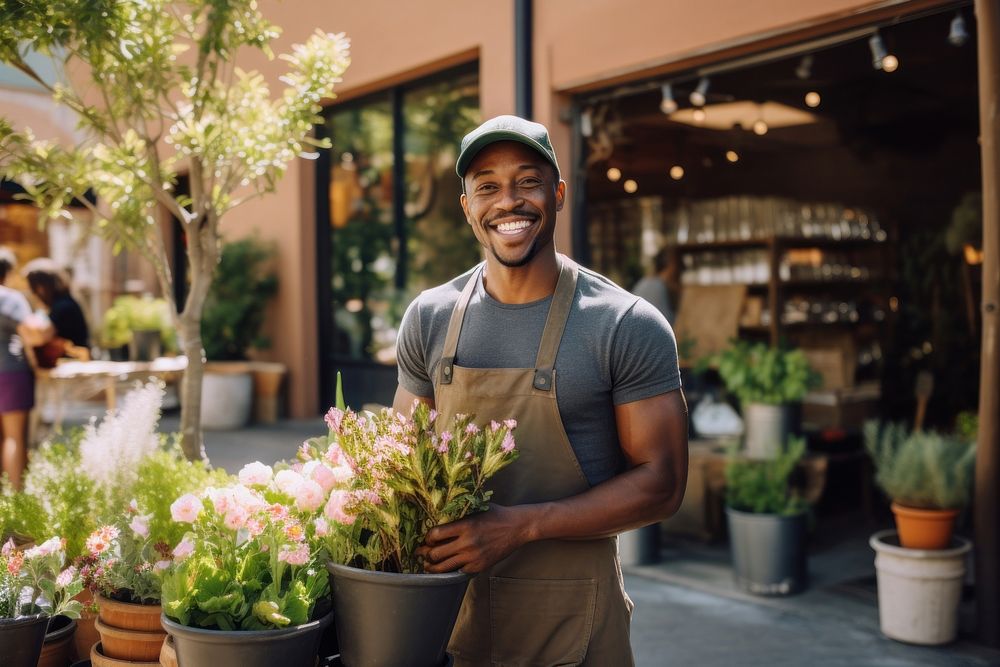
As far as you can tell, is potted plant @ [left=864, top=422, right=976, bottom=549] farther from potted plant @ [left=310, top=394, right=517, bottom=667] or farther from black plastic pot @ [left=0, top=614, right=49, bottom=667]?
black plastic pot @ [left=0, top=614, right=49, bottom=667]

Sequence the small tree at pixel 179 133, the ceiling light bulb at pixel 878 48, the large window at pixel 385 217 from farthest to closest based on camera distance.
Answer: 1. the large window at pixel 385 217
2. the ceiling light bulb at pixel 878 48
3. the small tree at pixel 179 133

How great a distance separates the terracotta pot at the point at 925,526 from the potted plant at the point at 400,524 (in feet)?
11.2

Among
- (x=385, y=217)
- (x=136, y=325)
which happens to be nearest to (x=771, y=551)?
(x=385, y=217)

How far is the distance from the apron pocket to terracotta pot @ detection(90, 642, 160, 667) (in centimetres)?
71

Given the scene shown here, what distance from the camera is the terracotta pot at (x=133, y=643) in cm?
191

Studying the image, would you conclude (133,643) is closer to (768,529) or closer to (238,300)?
(768,529)

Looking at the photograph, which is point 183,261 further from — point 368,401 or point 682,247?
point 682,247

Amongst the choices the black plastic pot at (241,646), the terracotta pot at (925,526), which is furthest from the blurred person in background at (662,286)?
the black plastic pot at (241,646)

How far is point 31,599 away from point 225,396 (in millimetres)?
7978

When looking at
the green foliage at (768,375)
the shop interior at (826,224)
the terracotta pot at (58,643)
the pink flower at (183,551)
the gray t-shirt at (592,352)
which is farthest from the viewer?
the shop interior at (826,224)

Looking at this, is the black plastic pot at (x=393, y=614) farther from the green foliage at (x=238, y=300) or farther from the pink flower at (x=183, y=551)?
the green foliage at (x=238, y=300)

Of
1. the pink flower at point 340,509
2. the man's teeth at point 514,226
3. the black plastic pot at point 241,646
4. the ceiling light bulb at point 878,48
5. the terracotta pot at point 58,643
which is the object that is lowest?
the terracotta pot at point 58,643

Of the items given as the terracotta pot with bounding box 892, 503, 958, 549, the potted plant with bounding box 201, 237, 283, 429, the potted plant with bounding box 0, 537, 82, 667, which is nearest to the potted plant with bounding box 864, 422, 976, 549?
the terracotta pot with bounding box 892, 503, 958, 549

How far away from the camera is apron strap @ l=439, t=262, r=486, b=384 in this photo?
6.57 feet
